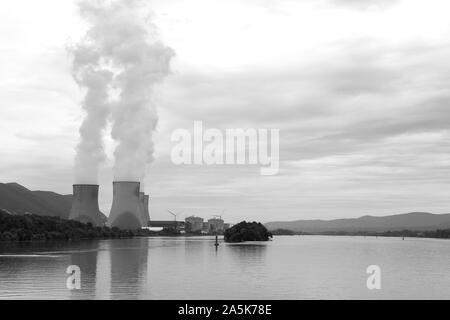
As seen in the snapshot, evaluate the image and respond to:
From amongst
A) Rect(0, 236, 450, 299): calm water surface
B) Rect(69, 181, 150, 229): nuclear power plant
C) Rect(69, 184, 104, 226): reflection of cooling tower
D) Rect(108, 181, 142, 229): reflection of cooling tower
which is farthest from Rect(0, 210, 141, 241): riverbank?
Rect(0, 236, 450, 299): calm water surface

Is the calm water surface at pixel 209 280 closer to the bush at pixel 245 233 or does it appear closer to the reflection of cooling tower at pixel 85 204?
the reflection of cooling tower at pixel 85 204

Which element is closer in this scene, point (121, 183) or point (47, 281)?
point (47, 281)

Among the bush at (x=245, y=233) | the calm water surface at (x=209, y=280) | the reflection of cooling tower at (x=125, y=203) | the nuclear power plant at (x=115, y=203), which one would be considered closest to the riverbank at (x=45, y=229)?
the nuclear power plant at (x=115, y=203)

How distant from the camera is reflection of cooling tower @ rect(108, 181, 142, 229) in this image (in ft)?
353

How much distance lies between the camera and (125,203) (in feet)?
356

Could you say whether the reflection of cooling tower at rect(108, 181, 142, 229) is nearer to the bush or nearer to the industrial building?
the industrial building

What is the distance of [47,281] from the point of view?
134 feet

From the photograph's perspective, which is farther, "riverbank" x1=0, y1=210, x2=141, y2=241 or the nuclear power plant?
the nuclear power plant

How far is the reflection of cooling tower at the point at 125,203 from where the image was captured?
10750cm

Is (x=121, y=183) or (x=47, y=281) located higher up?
(x=121, y=183)
